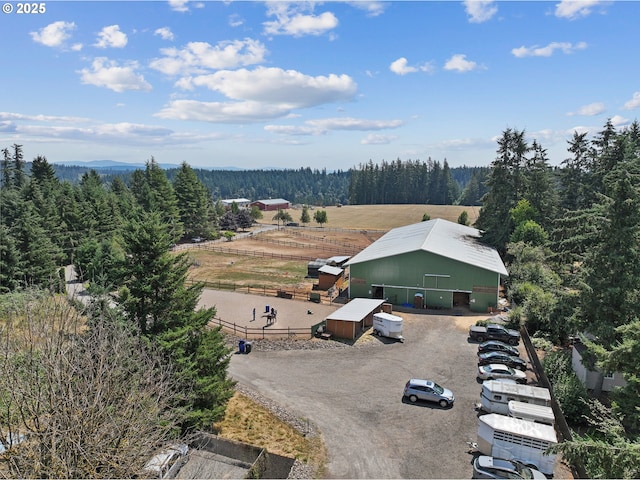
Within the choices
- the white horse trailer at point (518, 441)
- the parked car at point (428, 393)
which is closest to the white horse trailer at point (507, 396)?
the parked car at point (428, 393)

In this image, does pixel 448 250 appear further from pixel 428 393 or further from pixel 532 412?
pixel 532 412

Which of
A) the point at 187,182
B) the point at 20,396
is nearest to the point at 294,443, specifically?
the point at 20,396

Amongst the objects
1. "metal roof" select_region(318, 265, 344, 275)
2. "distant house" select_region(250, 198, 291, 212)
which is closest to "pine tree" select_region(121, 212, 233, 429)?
"metal roof" select_region(318, 265, 344, 275)

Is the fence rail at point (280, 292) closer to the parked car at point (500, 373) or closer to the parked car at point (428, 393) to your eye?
the parked car at point (500, 373)

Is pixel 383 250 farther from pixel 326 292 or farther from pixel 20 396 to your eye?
pixel 20 396

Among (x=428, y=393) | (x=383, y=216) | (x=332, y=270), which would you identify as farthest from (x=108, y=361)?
(x=383, y=216)

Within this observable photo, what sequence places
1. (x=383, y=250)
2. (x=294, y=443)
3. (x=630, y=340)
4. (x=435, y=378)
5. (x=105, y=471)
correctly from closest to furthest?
1. (x=105, y=471)
2. (x=630, y=340)
3. (x=294, y=443)
4. (x=435, y=378)
5. (x=383, y=250)

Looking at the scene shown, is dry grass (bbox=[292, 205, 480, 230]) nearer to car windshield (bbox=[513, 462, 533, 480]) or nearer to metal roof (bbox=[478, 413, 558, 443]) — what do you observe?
metal roof (bbox=[478, 413, 558, 443])
